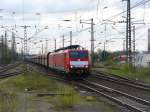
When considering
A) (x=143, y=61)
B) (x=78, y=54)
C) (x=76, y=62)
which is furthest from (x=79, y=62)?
(x=143, y=61)

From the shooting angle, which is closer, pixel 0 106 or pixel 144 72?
pixel 0 106

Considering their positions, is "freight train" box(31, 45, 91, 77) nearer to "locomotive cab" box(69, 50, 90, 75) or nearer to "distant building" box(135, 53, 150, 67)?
"locomotive cab" box(69, 50, 90, 75)

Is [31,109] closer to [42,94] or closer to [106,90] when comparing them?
[42,94]

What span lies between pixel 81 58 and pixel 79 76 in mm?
1841

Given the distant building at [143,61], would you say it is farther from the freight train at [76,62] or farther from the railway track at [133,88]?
the railway track at [133,88]

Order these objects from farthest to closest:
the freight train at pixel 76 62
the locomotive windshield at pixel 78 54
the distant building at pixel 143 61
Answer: the distant building at pixel 143 61 < the locomotive windshield at pixel 78 54 < the freight train at pixel 76 62

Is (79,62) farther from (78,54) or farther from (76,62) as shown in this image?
(78,54)

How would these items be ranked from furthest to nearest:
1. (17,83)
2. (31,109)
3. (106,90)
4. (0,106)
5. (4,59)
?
(4,59) → (17,83) → (106,90) → (31,109) → (0,106)

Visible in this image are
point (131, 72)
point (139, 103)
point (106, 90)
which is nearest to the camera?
point (139, 103)

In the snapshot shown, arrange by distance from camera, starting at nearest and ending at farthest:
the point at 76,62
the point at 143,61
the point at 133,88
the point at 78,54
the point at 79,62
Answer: the point at 133,88, the point at 76,62, the point at 79,62, the point at 78,54, the point at 143,61

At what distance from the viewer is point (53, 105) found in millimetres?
20281

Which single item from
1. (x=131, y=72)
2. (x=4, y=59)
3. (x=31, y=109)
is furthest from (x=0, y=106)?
(x=4, y=59)

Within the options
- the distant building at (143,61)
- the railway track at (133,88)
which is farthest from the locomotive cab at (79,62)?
the distant building at (143,61)

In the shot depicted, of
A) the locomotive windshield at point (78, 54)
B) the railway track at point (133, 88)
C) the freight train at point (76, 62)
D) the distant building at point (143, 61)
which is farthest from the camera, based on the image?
the distant building at point (143, 61)
